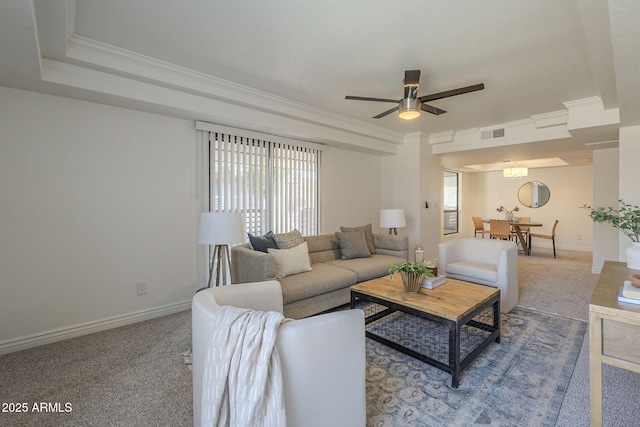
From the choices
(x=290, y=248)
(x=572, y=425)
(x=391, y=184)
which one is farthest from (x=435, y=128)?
(x=572, y=425)

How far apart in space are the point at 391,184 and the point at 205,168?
11.7 ft

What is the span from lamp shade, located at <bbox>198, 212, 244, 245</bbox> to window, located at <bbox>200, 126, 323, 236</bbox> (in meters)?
1.14

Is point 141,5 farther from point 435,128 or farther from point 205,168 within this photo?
point 435,128

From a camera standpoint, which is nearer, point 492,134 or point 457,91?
point 457,91

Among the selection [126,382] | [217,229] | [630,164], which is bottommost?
[126,382]

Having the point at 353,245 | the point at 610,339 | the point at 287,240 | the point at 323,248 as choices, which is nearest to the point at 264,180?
the point at 287,240

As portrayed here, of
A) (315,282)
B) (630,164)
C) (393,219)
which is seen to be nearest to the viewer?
(315,282)

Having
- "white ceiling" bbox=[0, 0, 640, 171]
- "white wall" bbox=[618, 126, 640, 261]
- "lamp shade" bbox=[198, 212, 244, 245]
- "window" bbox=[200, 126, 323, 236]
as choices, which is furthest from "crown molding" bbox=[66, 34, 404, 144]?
"white wall" bbox=[618, 126, 640, 261]

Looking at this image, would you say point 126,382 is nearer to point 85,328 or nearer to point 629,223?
point 85,328

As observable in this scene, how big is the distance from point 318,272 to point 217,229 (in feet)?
4.22

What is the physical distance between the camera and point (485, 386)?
191 cm

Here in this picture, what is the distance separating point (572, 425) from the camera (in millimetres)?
1566

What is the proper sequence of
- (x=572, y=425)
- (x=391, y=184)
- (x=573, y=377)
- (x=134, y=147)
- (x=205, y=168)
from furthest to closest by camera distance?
(x=391, y=184), (x=205, y=168), (x=134, y=147), (x=573, y=377), (x=572, y=425)

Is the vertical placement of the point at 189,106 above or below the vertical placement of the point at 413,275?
above
